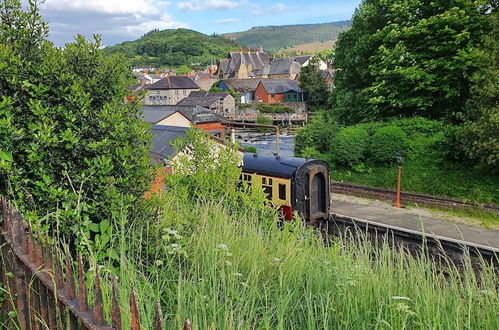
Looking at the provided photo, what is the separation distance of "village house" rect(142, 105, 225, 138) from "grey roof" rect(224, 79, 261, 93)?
4499cm

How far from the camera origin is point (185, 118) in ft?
91.0

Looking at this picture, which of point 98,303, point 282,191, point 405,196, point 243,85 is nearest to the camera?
point 98,303

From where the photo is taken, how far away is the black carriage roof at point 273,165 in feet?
45.4

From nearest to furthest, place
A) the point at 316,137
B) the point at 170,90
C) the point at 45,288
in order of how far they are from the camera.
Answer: the point at 45,288 → the point at 316,137 → the point at 170,90

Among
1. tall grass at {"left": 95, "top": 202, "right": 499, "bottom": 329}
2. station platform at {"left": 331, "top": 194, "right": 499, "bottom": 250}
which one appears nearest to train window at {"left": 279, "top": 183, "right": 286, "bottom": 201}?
station platform at {"left": 331, "top": 194, "right": 499, "bottom": 250}

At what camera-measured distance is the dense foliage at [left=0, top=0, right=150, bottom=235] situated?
3.21 metres

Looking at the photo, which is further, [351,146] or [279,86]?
[279,86]

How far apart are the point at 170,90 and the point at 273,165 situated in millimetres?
62478

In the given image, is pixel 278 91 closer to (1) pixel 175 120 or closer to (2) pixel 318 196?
(1) pixel 175 120

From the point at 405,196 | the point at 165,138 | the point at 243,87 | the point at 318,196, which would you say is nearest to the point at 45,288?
the point at 318,196

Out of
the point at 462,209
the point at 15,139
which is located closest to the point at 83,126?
the point at 15,139

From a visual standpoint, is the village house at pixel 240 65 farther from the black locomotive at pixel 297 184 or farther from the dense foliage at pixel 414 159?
the black locomotive at pixel 297 184

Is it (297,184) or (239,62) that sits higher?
(239,62)

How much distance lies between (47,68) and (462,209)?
18340 millimetres
